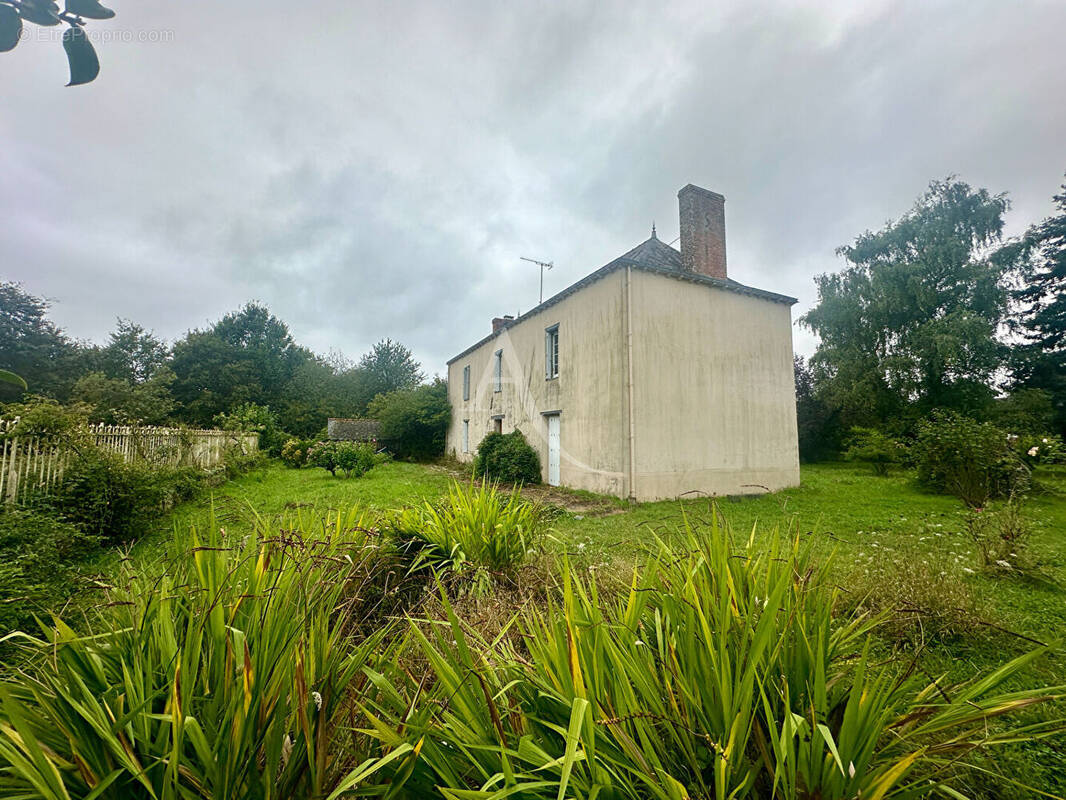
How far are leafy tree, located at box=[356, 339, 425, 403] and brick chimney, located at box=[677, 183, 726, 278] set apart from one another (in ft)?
103

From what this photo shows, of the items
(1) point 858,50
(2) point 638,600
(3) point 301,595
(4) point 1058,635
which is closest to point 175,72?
(3) point 301,595

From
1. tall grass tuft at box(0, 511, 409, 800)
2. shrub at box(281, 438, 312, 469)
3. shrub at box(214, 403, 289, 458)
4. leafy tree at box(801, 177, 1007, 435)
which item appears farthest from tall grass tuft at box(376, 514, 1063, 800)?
leafy tree at box(801, 177, 1007, 435)

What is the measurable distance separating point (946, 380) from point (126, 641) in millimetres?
27524

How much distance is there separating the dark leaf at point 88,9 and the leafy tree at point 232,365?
30.0 metres

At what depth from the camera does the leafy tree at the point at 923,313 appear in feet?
59.9

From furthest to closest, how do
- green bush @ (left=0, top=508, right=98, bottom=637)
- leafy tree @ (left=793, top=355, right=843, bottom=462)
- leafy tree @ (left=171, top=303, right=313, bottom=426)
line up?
leafy tree @ (left=171, top=303, right=313, bottom=426), leafy tree @ (left=793, top=355, right=843, bottom=462), green bush @ (left=0, top=508, right=98, bottom=637)

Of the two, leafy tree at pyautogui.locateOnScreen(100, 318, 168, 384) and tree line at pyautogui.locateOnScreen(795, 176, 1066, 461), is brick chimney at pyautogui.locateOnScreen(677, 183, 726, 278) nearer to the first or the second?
tree line at pyautogui.locateOnScreen(795, 176, 1066, 461)

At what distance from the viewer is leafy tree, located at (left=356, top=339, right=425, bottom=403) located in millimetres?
37322

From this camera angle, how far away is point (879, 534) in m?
5.58

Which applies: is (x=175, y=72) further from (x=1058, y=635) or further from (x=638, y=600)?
(x=1058, y=635)

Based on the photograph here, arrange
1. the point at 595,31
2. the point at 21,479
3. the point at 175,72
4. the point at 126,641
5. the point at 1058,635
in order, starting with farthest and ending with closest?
the point at 595,31
the point at 21,479
the point at 1058,635
the point at 175,72
the point at 126,641

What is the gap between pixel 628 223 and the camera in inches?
537

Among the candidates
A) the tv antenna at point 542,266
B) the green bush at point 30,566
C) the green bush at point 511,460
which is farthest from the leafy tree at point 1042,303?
the green bush at point 30,566

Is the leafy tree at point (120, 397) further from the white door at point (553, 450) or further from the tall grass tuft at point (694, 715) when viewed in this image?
the tall grass tuft at point (694, 715)
